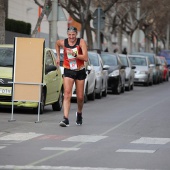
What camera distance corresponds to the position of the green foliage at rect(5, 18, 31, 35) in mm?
38750

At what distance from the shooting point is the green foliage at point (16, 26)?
38.8 metres

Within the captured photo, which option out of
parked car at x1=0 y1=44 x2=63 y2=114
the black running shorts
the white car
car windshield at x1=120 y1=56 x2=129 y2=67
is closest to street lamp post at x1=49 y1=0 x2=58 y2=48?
the white car

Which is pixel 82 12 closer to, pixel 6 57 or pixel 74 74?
pixel 6 57

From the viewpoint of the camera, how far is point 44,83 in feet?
57.4

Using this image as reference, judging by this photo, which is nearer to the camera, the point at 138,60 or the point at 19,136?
the point at 19,136

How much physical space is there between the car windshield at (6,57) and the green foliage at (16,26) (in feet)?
63.9

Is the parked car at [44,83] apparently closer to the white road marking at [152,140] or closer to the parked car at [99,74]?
the white road marking at [152,140]

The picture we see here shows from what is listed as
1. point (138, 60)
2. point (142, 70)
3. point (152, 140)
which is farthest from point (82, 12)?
point (152, 140)

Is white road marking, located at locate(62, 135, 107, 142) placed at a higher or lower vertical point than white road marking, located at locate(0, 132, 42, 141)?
higher

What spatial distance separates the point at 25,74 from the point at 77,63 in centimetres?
160

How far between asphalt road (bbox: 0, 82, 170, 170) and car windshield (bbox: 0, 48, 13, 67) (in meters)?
1.18

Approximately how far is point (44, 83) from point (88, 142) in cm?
539

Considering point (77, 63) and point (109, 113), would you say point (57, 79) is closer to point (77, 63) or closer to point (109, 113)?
point (109, 113)

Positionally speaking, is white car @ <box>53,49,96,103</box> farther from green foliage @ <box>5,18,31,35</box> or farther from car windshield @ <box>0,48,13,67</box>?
green foliage @ <box>5,18,31,35</box>
